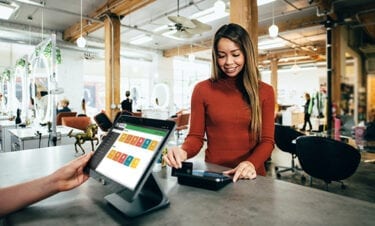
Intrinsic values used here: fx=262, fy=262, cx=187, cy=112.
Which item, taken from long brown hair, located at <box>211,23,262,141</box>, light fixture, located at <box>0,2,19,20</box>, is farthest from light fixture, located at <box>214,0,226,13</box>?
light fixture, located at <box>0,2,19,20</box>

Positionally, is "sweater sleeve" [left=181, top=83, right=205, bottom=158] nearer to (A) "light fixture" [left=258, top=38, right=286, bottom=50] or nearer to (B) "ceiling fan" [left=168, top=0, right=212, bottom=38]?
(B) "ceiling fan" [left=168, top=0, right=212, bottom=38]

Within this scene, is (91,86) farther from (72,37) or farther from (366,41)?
(366,41)

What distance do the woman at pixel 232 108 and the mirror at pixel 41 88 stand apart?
2354 millimetres

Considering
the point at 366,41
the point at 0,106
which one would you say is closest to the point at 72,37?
the point at 0,106

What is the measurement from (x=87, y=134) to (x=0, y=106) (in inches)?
341

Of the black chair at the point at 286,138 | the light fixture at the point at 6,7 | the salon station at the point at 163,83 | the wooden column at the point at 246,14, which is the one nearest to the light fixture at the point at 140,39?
the salon station at the point at 163,83

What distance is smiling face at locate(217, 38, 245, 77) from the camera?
4.34 feet

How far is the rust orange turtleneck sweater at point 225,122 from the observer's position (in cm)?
138

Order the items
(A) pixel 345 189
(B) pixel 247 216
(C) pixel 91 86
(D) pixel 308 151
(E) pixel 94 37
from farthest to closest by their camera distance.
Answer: (C) pixel 91 86
(E) pixel 94 37
(A) pixel 345 189
(D) pixel 308 151
(B) pixel 247 216

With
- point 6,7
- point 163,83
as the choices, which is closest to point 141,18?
point 6,7

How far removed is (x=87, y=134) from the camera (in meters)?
1.57

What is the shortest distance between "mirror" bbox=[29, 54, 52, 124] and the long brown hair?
2.51m

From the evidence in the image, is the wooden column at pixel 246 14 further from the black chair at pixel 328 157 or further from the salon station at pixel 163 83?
the black chair at pixel 328 157

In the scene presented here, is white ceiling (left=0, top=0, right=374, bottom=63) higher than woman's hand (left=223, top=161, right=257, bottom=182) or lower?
higher
